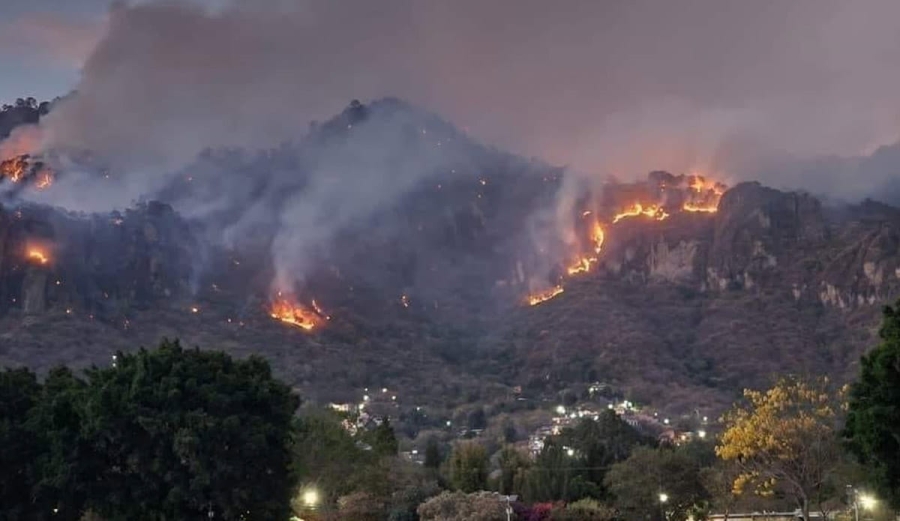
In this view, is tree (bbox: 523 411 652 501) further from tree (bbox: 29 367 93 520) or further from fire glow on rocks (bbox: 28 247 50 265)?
fire glow on rocks (bbox: 28 247 50 265)

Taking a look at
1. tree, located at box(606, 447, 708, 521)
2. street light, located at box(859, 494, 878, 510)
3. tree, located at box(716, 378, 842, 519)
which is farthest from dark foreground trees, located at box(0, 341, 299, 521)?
tree, located at box(606, 447, 708, 521)

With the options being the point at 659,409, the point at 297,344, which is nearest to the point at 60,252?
the point at 297,344

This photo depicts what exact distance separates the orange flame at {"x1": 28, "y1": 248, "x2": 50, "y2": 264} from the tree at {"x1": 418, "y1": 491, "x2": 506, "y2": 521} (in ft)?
479

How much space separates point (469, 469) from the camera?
8812 cm

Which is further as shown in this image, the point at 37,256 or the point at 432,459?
the point at 37,256

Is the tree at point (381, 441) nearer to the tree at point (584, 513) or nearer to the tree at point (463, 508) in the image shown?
the tree at point (463, 508)

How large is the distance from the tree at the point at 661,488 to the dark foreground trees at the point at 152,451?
34.8 metres

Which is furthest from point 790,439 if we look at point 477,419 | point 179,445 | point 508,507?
point 477,419

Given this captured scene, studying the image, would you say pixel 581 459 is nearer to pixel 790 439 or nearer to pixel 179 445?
pixel 790 439

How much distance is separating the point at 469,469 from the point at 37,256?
444ft

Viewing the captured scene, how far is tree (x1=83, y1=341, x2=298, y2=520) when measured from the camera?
4344 cm

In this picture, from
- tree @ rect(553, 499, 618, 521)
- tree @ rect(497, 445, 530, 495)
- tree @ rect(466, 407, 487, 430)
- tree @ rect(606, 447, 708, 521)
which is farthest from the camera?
tree @ rect(466, 407, 487, 430)

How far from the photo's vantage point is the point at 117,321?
600 feet

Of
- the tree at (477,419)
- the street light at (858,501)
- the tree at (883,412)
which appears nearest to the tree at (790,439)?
the street light at (858,501)
